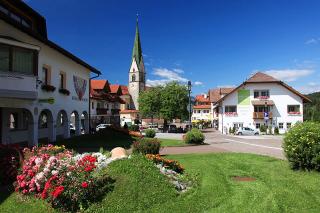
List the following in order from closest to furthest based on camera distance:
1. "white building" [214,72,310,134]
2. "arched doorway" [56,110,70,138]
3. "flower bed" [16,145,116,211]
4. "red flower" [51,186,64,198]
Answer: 1. "red flower" [51,186,64,198]
2. "flower bed" [16,145,116,211]
3. "arched doorway" [56,110,70,138]
4. "white building" [214,72,310,134]

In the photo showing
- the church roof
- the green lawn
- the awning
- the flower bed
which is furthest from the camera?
the church roof

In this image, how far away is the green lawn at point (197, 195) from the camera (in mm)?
7367

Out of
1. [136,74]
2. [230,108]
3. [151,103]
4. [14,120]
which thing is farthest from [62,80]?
[136,74]

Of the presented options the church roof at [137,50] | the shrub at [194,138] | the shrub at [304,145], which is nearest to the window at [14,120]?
the shrub at [194,138]

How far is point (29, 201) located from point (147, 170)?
10.5ft

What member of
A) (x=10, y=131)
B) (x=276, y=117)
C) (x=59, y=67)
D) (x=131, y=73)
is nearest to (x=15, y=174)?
(x=10, y=131)

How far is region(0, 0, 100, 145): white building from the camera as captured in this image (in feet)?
53.4

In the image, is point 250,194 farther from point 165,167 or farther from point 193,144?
point 193,144

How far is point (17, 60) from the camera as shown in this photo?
16625 millimetres

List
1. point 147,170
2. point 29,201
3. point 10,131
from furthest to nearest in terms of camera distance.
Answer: point 10,131 → point 147,170 → point 29,201

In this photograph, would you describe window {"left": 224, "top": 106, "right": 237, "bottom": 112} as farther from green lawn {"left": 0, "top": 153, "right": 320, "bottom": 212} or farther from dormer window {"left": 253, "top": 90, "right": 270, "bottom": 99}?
green lawn {"left": 0, "top": 153, "right": 320, "bottom": 212}

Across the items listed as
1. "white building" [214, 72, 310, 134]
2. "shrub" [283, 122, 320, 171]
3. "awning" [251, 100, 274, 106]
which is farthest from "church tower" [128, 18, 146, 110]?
"shrub" [283, 122, 320, 171]

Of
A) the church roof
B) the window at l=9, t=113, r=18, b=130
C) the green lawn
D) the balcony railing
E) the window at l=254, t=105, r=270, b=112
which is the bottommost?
the green lawn

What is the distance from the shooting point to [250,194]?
8445 millimetres
